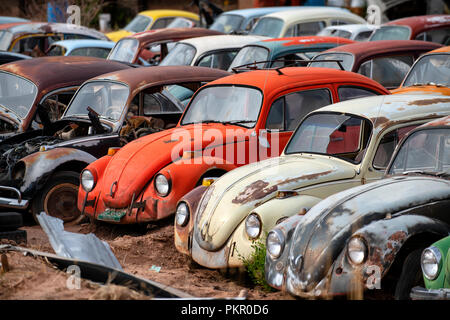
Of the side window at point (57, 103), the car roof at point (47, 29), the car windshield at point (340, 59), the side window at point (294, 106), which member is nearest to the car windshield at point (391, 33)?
the car windshield at point (340, 59)

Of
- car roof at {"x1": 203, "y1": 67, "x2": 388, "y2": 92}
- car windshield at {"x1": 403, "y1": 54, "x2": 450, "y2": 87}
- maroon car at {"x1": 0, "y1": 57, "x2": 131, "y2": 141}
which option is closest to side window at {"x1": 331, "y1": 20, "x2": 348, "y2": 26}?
car windshield at {"x1": 403, "y1": 54, "x2": 450, "y2": 87}

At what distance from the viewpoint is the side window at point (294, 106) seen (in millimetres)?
8055

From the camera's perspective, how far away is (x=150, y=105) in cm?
957

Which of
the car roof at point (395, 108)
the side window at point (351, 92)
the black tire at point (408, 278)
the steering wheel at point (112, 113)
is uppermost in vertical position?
the car roof at point (395, 108)

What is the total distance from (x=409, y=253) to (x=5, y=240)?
3.60m

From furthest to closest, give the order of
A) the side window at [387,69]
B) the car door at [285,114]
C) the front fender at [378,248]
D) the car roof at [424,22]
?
1. the car roof at [424,22]
2. the side window at [387,69]
3. the car door at [285,114]
4. the front fender at [378,248]

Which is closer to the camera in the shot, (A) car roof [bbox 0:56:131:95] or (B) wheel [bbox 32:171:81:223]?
(B) wheel [bbox 32:171:81:223]

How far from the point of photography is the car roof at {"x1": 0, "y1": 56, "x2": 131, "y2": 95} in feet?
34.3

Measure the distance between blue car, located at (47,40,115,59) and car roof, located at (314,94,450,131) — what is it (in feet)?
34.5

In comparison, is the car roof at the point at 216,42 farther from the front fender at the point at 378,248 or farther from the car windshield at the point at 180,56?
the front fender at the point at 378,248

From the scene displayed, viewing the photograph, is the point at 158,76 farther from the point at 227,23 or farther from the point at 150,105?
the point at 227,23

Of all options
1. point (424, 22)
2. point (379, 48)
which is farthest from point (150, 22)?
point (379, 48)

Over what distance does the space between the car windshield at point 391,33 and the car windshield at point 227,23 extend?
5.70m

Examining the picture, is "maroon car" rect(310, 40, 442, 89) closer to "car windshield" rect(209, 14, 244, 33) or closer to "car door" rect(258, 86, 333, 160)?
"car door" rect(258, 86, 333, 160)
